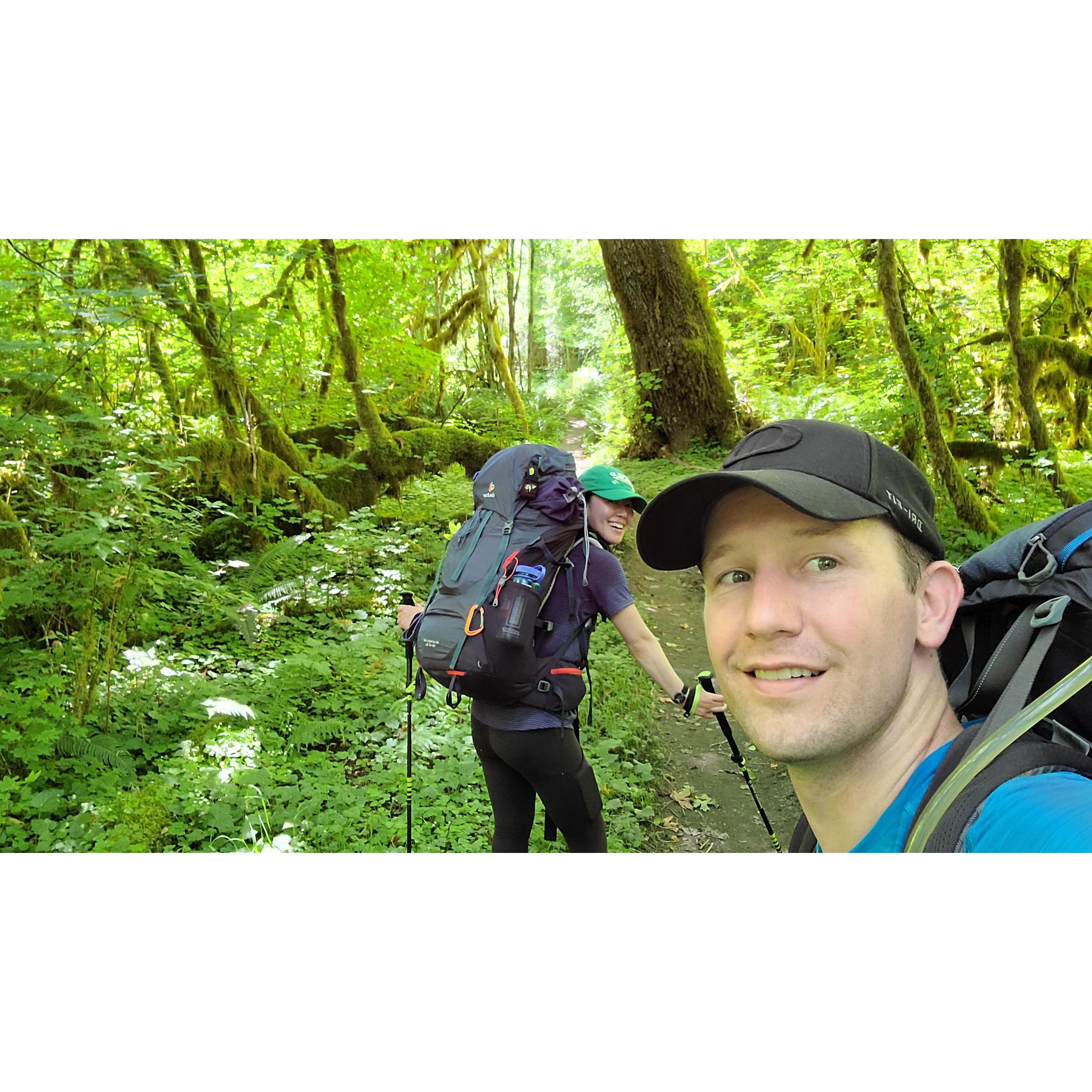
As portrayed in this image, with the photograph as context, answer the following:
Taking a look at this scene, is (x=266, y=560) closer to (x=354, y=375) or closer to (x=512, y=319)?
(x=354, y=375)

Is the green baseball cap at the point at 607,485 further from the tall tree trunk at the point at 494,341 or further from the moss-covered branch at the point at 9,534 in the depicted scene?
the moss-covered branch at the point at 9,534

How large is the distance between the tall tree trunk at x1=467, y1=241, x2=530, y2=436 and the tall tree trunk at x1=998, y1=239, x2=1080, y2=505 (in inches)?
90.7

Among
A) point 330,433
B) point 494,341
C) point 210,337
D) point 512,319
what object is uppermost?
point 512,319

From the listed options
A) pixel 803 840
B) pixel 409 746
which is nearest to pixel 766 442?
pixel 803 840

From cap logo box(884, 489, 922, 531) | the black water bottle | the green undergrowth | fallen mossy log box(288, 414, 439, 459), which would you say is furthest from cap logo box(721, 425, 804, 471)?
fallen mossy log box(288, 414, 439, 459)

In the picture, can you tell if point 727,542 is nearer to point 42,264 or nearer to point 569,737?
point 569,737

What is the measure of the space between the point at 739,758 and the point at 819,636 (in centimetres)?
139

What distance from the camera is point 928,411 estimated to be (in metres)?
3.44

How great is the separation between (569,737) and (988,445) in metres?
2.76

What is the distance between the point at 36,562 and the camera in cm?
251

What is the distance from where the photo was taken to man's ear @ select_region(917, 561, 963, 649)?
979mm

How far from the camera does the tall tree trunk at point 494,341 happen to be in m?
3.65

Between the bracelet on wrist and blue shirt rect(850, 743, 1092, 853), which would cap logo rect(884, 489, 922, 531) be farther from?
the bracelet on wrist

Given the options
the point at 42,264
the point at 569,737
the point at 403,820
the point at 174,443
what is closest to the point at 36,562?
the point at 174,443
